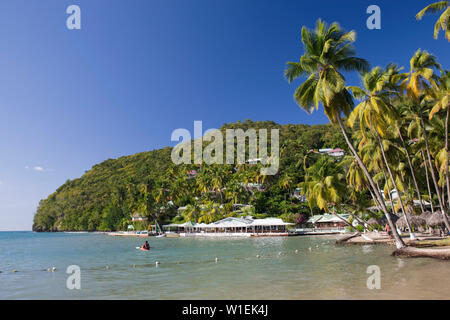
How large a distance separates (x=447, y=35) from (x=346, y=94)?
215 inches

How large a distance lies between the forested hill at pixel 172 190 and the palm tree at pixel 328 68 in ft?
131

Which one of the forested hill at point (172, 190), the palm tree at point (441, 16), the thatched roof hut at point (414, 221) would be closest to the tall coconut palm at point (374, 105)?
the palm tree at point (441, 16)

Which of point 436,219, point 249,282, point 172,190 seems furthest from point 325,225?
point 249,282

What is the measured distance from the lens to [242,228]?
56.1 metres

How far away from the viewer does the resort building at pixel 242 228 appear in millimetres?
49156

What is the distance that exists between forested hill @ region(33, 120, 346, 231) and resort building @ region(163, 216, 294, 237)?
2.90 metres

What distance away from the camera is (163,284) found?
44.3ft

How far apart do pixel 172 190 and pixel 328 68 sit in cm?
6106

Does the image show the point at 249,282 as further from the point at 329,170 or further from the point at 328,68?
the point at 329,170

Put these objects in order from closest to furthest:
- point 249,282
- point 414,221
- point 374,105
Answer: point 249,282
point 374,105
point 414,221

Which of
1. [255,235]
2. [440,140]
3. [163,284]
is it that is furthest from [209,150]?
[163,284]

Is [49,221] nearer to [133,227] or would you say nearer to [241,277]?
[133,227]

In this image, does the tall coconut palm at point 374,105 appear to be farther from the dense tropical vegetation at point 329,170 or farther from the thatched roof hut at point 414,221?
the thatched roof hut at point 414,221

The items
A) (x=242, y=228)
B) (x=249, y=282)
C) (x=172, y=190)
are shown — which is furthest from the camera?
(x=172, y=190)
